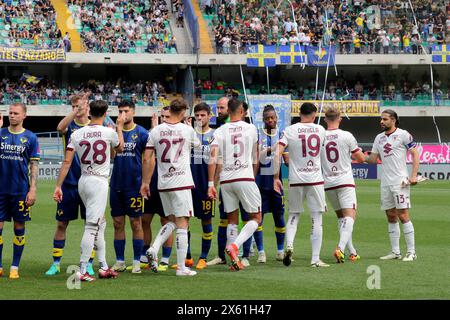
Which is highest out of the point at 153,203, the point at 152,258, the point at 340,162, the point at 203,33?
the point at 203,33

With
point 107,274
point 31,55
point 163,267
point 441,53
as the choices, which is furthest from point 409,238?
point 441,53

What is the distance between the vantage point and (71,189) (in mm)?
12328

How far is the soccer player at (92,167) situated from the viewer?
11336 millimetres

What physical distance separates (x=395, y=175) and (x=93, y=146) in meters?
5.34

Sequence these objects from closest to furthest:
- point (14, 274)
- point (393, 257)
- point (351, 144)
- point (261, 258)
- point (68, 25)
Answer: point (14, 274)
point (261, 258)
point (351, 144)
point (393, 257)
point (68, 25)

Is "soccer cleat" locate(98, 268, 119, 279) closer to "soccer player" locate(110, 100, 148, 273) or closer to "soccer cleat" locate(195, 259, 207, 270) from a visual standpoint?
"soccer player" locate(110, 100, 148, 273)

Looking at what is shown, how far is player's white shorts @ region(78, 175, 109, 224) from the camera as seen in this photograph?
37.3 ft

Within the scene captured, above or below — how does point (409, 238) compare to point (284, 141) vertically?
below

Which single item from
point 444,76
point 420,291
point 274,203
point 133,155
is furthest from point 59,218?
point 444,76

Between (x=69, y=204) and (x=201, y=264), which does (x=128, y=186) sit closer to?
(x=69, y=204)

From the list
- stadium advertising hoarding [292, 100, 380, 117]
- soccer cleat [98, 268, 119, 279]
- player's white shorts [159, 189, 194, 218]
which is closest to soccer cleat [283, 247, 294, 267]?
player's white shorts [159, 189, 194, 218]

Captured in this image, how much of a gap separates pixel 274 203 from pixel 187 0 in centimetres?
4280

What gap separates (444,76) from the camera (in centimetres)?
5966

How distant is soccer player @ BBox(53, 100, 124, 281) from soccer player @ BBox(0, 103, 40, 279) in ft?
2.39
